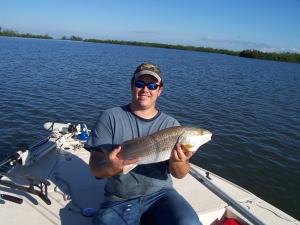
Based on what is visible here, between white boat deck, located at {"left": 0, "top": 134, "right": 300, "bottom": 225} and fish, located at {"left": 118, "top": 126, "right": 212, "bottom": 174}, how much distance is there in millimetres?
1248

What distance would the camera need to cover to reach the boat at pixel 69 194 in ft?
13.3

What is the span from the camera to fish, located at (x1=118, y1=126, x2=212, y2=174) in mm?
3324

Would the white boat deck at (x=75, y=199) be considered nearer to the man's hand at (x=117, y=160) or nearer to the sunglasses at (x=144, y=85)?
the man's hand at (x=117, y=160)

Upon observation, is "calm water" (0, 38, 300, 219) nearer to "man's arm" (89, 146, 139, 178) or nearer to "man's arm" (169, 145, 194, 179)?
"man's arm" (169, 145, 194, 179)

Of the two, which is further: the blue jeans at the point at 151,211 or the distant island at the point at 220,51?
the distant island at the point at 220,51

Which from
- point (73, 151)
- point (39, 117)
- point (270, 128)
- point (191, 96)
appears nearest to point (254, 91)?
point (191, 96)

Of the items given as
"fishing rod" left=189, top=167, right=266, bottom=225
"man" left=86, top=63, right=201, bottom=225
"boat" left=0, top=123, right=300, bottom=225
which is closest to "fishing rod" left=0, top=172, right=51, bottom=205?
"boat" left=0, top=123, right=300, bottom=225

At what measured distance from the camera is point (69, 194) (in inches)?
179

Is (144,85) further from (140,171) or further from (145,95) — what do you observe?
(140,171)

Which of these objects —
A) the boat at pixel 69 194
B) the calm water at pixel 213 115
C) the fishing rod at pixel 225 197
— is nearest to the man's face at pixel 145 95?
the boat at pixel 69 194

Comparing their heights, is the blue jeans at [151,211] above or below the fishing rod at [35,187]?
above

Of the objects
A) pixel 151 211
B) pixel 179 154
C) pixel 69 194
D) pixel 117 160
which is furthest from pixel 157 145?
pixel 69 194

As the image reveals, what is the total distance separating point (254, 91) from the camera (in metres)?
22.8

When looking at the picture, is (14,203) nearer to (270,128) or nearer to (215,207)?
(215,207)
